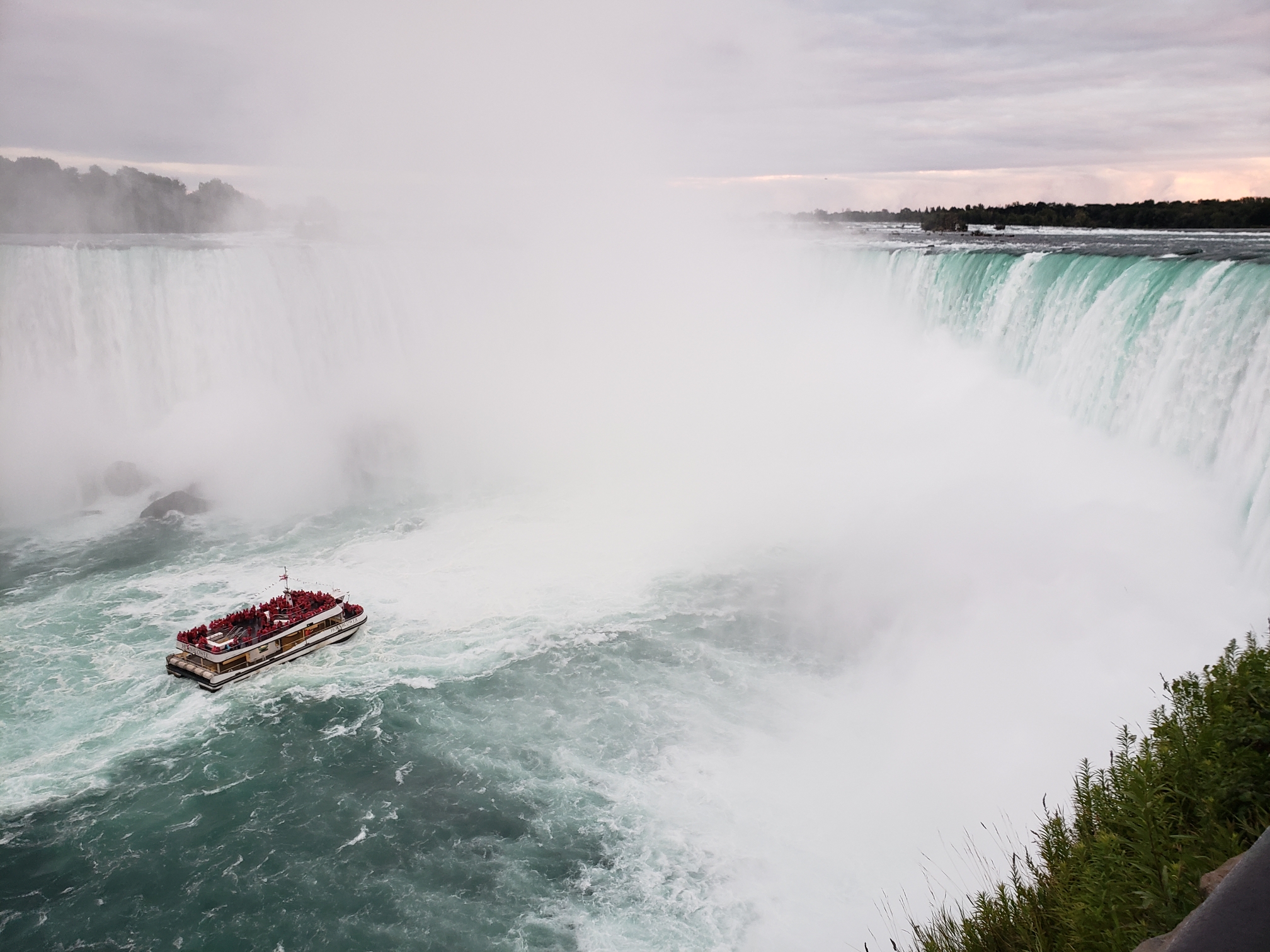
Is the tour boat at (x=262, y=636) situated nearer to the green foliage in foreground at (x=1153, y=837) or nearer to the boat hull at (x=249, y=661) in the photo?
the boat hull at (x=249, y=661)

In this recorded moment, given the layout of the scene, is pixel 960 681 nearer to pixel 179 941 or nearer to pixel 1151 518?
pixel 1151 518

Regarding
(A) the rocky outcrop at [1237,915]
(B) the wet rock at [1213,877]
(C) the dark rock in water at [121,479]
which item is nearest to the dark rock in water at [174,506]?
(C) the dark rock in water at [121,479]

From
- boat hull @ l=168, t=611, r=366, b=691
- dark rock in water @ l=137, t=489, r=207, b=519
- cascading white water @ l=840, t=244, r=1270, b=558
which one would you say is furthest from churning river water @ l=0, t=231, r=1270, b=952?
dark rock in water @ l=137, t=489, r=207, b=519

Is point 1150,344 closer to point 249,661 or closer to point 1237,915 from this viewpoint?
point 1237,915

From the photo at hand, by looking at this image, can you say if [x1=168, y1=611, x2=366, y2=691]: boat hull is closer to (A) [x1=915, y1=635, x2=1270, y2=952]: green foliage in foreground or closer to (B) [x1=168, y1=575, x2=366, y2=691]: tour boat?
(B) [x1=168, y1=575, x2=366, y2=691]: tour boat

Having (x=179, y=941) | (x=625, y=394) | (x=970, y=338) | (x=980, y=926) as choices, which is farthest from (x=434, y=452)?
(x=980, y=926)

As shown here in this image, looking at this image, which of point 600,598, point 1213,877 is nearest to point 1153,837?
point 1213,877
